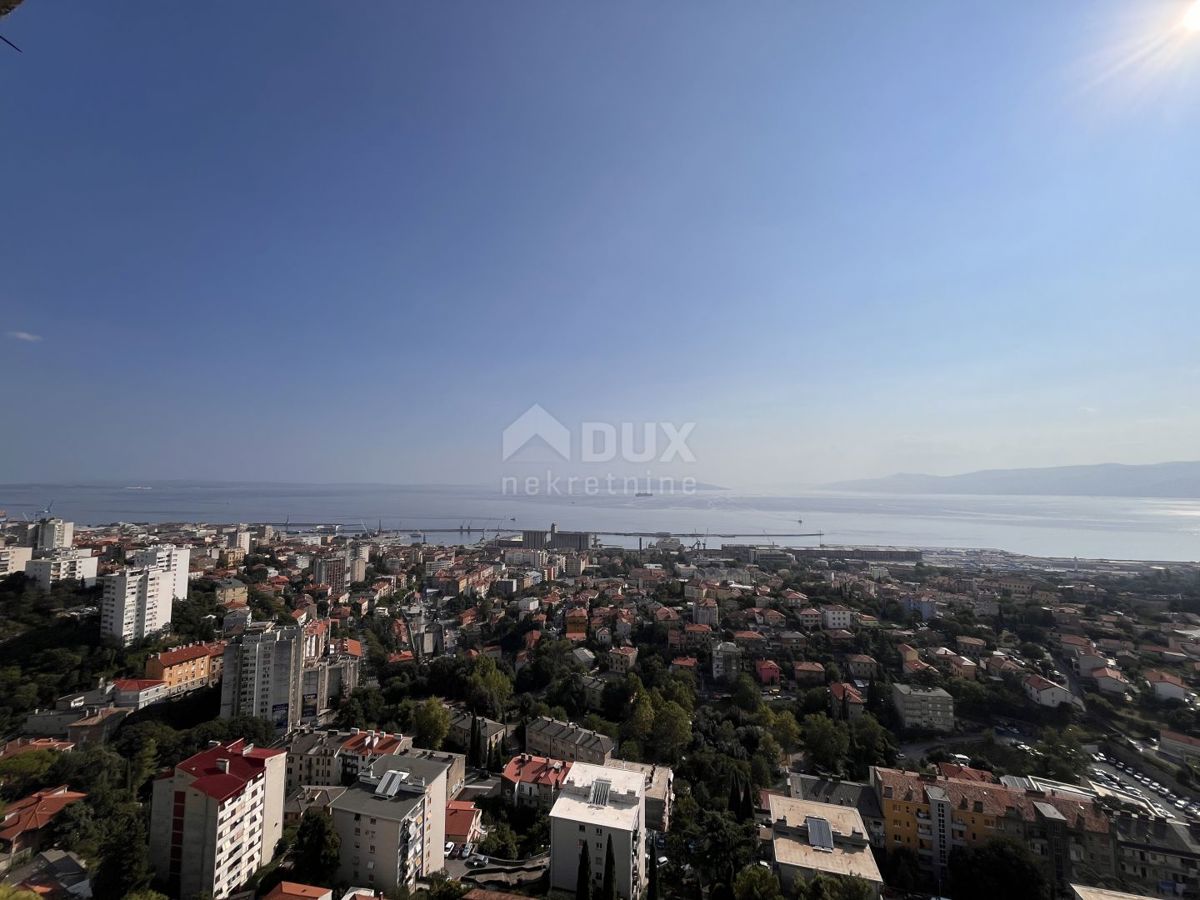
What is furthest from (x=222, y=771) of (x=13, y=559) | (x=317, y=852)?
(x=13, y=559)

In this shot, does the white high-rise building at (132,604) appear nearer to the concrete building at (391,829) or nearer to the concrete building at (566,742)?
the concrete building at (391,829)

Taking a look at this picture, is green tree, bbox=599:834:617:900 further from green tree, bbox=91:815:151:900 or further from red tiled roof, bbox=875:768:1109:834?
green tree, bbox=91:815:151:900

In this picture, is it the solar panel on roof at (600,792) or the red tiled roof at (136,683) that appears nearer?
the solar panel on roof at (600,792)

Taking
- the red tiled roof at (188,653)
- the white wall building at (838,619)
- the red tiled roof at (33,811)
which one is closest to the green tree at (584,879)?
the red tiled roof at (33,811)

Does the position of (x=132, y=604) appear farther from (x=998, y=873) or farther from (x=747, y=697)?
(x=998, y=873)

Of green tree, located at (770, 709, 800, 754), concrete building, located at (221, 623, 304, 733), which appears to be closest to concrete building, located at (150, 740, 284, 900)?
concrete building, located at (221, 623, 304, 733)

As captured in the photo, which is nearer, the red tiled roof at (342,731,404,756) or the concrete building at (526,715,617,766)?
the red tiled roof at (342,731,404,756)
